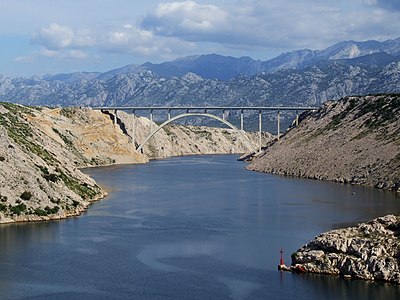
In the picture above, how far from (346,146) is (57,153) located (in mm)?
43970

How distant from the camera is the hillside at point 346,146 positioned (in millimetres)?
103500

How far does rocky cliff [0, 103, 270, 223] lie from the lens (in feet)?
229

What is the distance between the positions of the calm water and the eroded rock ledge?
1.01 metres

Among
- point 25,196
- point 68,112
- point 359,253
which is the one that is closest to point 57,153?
point 25,196

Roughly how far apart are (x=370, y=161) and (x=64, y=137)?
5921 centimetres

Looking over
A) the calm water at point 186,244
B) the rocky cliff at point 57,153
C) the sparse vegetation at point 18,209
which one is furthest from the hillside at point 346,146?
the sparse vegetation at point 18,209

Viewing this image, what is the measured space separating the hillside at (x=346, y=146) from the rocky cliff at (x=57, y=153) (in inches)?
1282

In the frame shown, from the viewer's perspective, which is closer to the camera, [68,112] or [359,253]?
[359,253]

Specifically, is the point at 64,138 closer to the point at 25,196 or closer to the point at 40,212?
the point at 25,196

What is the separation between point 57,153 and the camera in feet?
359

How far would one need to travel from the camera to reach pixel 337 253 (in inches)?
1909

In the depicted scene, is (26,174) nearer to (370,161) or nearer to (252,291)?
(252,291)

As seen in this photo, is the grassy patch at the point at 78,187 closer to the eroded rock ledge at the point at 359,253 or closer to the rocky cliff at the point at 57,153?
the rocky cliff at the point at 57,153

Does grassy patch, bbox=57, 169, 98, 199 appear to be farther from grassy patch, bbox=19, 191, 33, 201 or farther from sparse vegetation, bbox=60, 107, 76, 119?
sparse vegetation, bbox=60, 107, 76, 119
